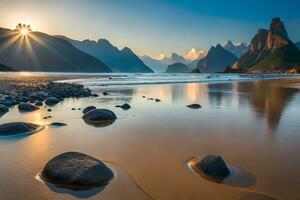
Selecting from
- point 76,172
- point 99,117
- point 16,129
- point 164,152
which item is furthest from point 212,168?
point 99,117

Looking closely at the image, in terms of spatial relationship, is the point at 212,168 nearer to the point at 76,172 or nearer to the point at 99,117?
the point at 76,172

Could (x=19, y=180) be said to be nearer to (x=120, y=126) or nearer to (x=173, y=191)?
(x=173, y=191)

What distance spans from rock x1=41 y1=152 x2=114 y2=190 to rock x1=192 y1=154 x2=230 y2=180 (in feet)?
7.88

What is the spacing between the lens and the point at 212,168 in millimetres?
8148

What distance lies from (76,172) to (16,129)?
658 centimetres

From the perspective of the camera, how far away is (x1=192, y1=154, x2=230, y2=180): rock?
26.2 feet

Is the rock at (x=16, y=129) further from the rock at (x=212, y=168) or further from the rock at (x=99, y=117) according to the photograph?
the rock at (x=212, y=168)

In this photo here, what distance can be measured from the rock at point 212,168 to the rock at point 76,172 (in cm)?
240

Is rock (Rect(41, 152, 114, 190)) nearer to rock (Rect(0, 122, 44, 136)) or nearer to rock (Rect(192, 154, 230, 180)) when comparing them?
rock (Rect(192, 154, 230, 180))

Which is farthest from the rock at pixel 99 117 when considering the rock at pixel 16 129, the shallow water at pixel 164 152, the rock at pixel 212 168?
the rock at pixel 212 168

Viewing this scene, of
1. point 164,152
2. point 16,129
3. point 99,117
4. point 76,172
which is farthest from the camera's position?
point 99,117

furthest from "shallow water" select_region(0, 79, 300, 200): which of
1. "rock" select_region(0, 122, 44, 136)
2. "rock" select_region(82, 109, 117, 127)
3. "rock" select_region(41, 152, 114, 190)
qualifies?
"rock" select_region(0, 122, 44, 136)

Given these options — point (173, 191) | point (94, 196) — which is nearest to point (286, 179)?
point (173, 191)

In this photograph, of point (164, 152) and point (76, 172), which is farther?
point (164, 152)
